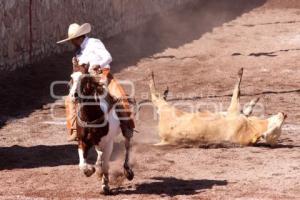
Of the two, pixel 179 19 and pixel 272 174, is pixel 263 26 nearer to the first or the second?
pixel 179 19

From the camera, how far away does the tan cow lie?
43.2 feet

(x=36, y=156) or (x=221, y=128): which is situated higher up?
(x=221, y=128)

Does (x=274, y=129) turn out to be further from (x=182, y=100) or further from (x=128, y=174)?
(x=182, y=100)

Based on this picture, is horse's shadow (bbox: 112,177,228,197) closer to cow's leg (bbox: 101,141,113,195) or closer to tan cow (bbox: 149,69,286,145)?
cow's leg (bbox: 101,141,113,195)

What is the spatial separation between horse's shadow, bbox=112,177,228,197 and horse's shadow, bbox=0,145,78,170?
183 cm

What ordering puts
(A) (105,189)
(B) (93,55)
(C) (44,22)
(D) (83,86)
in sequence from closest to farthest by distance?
(D) (83,86), (A) (105,189), (B) (93,55), (C) (44,22)

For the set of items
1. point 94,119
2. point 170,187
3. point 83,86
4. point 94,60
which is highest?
point 94,60

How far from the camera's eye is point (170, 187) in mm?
10930

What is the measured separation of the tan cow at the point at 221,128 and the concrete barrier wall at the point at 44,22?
23.8 ft

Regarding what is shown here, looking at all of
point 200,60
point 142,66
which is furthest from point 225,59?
point 142,66

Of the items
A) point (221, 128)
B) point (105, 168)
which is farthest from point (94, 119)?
point (221, 128)

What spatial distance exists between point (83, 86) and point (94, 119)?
0.56m

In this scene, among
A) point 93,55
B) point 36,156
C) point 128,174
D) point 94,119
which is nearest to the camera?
point 94,119

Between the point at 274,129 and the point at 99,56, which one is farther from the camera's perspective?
the point at 274,129
